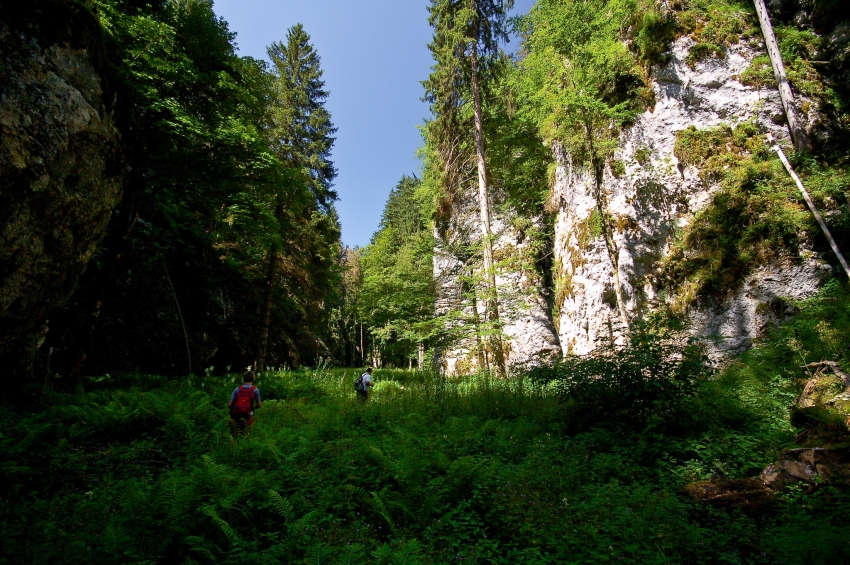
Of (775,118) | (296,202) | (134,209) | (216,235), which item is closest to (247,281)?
(216,235)

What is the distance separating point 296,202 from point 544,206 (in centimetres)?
1036

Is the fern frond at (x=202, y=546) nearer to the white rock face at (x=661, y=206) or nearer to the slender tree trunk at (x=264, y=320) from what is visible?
the white rock face at (x=661, y=206)

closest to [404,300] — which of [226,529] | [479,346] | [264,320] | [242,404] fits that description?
[479,346]

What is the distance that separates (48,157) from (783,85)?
625 inches

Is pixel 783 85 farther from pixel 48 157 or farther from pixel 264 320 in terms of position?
pixel 264 320

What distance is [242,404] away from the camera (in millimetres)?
6391

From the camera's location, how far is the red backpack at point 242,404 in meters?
6.38

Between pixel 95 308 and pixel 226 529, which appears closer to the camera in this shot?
pixel 226 529

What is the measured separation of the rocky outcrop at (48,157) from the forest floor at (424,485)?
6.99 feet

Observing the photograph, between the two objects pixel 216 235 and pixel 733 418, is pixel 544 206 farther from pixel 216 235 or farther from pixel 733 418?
pixel 216 235

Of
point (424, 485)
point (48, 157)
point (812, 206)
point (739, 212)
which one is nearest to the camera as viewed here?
point (424, 485)

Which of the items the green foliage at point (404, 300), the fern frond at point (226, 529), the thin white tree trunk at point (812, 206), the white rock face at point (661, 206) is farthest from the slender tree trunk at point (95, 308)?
the thin white tree trunk at point (812, 206)

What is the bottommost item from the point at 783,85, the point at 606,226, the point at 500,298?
the point at 500,298

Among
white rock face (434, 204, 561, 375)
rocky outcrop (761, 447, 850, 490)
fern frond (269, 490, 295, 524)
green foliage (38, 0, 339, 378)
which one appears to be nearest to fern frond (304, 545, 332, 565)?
fern frond (269, 490, 295, 524)
